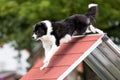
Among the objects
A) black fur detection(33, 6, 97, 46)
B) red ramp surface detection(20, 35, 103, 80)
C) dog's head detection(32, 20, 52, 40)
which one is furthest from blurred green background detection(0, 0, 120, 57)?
dog's head detection(32, 20, 52, 40)

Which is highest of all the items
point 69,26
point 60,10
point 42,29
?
point 42,29

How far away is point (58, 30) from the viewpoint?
27.0 ft

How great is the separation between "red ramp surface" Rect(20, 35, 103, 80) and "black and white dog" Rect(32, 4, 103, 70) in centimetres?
11

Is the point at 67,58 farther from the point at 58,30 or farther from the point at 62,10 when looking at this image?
the point at 62,10

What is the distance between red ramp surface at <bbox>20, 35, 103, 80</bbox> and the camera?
313 inches

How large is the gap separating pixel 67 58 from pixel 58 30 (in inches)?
12.9

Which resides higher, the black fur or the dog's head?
the dog's head

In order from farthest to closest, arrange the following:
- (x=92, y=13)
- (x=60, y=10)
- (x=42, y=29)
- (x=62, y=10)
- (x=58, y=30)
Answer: (x=60, y=10) < (x=62, y=10) < (x=92, y=13) < (x=58, y=30) < (x=42, y=29)

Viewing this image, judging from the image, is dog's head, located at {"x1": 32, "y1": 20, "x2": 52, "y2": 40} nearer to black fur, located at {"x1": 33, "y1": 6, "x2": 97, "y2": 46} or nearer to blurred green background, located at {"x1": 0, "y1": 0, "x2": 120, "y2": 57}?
black fur, located at {"x1": 33, "y1": 6, "x2": 97, "y2": 46}

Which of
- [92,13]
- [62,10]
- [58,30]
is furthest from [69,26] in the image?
[62,10]

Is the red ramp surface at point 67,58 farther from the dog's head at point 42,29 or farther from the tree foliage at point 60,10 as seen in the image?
the tree foliage at point 60,10

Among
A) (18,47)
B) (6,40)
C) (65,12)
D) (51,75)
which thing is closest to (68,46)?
(51,75)

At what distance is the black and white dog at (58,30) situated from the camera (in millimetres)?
8086

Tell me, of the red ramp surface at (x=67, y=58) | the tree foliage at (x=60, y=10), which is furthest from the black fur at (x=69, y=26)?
the tree foliage at (x=60, y=10)
